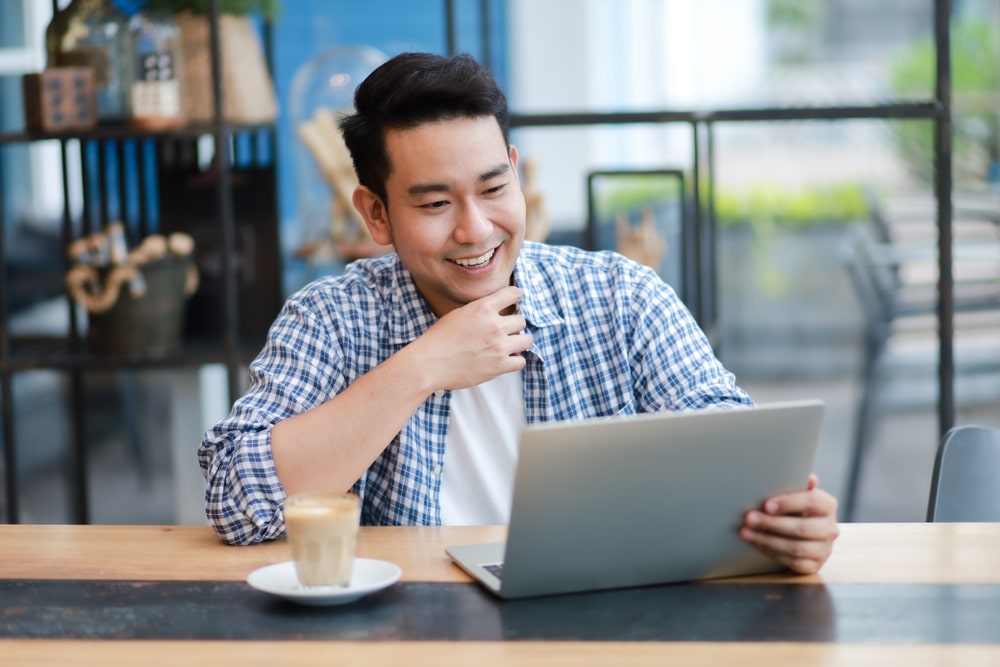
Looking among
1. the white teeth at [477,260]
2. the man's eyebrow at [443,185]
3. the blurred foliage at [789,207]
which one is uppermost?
the man's eyebrow at [443,185]

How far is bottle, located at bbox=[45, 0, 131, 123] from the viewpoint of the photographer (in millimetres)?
2738

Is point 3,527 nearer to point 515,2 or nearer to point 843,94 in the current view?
point 515,2

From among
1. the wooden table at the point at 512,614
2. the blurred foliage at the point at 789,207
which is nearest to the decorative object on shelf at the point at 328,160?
the wooden table at the point at 512,614

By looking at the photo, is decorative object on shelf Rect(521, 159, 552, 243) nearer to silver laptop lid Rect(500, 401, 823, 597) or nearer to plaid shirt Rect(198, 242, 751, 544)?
plaid shirt Rect(198, 242, 751, 544)

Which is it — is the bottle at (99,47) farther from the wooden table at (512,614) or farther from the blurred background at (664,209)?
the wooden table at (512,614)

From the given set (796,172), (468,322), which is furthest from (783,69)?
(468,322)

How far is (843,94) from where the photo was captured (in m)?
9.47

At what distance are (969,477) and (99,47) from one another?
1.98 meters

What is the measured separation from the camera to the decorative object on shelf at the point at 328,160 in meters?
2.96

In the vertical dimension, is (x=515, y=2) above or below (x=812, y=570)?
above

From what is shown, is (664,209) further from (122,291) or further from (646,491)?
(646,491)

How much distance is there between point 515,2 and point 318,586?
552 centimetres

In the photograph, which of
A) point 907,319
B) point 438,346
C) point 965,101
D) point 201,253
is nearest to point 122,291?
point 201,253

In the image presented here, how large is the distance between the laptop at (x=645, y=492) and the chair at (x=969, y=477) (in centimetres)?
48
